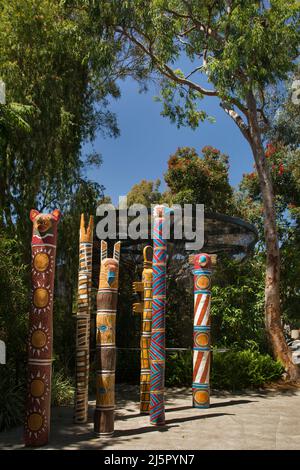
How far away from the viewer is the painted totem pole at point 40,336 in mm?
6008

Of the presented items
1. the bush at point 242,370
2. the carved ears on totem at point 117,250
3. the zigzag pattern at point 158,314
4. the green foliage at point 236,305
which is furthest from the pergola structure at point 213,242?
the zigzag pattern at point 158,314

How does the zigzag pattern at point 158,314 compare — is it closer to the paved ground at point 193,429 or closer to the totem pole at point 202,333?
the paved ground at point 193,429

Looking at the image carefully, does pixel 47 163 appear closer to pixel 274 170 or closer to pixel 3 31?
pixel 3 31

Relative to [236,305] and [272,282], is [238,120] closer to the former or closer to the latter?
[272,282]

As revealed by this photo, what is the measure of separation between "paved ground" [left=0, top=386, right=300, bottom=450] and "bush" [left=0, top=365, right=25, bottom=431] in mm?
295

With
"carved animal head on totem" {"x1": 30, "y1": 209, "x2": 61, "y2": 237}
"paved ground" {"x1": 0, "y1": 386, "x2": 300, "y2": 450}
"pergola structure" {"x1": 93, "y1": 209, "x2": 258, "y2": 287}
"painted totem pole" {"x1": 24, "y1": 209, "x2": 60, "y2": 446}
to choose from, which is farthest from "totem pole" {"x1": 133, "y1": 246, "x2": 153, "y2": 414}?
"pergola structure" {"x1": 93, "y1": 209, "x2": 258, "y2": 287}

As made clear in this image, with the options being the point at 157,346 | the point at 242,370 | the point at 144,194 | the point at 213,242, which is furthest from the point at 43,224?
the point at 144,194

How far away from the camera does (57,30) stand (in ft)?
38.3

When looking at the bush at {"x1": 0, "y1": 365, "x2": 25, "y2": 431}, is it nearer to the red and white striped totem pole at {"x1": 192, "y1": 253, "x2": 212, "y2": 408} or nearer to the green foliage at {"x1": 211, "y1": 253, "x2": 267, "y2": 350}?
the red and white striped totem pole at {"x1": 192, "y1": 253, "x2": 212, "y2": 408}

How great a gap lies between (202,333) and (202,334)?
0.02 m

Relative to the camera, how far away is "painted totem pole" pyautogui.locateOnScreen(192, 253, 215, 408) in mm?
8930

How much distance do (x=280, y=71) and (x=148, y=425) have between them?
908 cm
